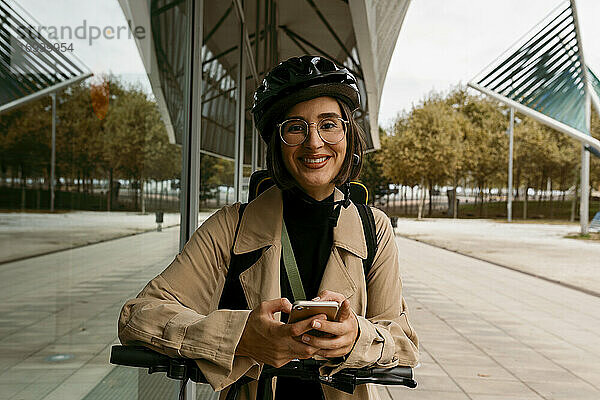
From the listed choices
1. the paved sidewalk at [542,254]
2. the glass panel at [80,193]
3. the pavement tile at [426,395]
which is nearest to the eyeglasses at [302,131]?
the glass panel at [80,193]

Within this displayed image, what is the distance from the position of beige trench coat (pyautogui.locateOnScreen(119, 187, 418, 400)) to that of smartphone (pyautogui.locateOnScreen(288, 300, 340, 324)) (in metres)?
0.12

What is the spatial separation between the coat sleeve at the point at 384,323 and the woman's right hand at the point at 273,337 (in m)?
0.11

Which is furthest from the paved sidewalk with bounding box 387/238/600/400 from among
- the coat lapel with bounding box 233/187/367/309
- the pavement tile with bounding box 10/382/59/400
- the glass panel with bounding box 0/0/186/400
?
the pavement tile with bounding box 10/382/59/400

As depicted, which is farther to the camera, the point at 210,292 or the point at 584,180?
the point at 584,180

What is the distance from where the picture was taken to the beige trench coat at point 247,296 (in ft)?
3.76

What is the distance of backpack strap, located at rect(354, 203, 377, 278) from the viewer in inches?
52.9

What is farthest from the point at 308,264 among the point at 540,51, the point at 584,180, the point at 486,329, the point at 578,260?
the point at 584,180

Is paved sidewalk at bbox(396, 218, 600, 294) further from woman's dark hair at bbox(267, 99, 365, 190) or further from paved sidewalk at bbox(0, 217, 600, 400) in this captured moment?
woman's dark hair at bbox(267, 99, 365, 190)

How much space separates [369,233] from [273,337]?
0.39 metres

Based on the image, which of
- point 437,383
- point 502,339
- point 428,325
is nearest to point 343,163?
point 437,383

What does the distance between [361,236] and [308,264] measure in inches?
5.4

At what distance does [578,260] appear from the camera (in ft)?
50.2

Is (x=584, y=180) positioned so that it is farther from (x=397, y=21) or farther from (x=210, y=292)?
(x=210, y=292)

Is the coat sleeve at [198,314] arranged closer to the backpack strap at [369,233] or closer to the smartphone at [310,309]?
the smartphone at [310,309]
